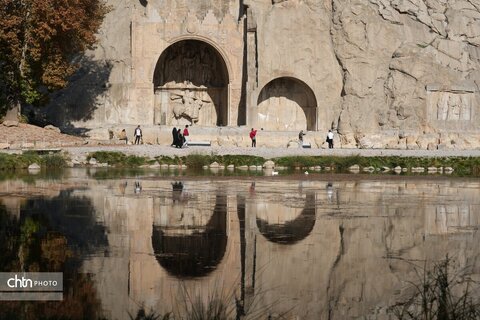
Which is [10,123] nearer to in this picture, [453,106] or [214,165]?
[214,165]

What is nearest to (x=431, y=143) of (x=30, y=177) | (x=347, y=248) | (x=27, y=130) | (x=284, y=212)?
(x=27, y=130)

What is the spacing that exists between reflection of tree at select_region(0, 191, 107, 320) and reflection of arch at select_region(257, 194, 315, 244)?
315 cm

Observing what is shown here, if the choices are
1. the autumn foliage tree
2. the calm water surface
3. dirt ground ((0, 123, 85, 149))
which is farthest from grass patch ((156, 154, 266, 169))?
the calm water surface

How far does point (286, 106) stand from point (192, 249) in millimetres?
38868

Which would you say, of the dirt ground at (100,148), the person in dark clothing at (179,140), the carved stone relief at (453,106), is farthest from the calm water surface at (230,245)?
the carved stone relief at (453,106)

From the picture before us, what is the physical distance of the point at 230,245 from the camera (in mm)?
14938

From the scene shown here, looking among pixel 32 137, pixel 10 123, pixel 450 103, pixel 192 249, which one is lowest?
pixel 192 249

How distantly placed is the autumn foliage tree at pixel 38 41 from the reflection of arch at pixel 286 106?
13116 mm

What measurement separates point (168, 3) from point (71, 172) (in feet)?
74.0

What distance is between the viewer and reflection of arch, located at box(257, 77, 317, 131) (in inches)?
2056

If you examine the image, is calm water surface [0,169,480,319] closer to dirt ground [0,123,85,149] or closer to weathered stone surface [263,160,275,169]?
weathered stone surface [263,160,275,169]

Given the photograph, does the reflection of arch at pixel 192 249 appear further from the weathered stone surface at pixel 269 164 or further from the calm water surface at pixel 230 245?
the weathered stone surface at pixel 269 164

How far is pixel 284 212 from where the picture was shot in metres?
19.8

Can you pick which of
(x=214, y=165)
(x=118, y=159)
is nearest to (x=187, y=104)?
(x=214, y=165)
